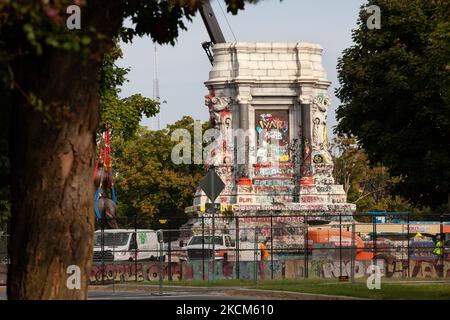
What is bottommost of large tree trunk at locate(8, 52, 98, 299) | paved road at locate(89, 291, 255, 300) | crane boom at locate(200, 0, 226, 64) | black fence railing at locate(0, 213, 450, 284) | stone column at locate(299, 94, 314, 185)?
paved road at locate(89, 291, 255, 300)

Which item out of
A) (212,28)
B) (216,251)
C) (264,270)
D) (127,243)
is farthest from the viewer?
(212,28)

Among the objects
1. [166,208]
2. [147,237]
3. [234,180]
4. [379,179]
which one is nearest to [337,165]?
[379,179]

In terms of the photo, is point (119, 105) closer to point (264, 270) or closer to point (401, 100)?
point (264, 270)

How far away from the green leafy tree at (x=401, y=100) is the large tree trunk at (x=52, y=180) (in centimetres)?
5006

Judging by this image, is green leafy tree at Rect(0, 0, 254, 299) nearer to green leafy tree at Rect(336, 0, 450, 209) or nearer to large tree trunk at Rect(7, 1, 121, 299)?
large tree trunk at Rect(7, 1, 121, 299)

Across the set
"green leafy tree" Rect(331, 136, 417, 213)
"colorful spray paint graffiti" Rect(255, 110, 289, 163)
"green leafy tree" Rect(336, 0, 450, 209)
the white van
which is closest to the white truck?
the white van

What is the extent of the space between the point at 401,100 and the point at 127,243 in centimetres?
1983

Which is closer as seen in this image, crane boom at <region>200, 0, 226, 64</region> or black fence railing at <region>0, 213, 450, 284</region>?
black fence railing at <region>0, 213, 450, 284</region>

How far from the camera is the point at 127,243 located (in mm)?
58188

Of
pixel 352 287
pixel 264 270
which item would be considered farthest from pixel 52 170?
pixel 264 270

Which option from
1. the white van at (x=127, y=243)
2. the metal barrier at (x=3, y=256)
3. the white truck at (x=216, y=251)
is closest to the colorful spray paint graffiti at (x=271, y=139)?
the white truck at (x=216, y=251)

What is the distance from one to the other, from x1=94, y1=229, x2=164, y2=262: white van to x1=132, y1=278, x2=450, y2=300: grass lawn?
7.72 metres

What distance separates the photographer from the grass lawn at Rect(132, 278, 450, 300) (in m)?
35.0

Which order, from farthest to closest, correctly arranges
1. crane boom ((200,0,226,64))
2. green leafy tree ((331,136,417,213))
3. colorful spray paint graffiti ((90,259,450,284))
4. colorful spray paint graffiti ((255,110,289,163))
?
green leafy tree ((331,136,417,213)) < crane boom ((200,0,226,64)) < colorful spray paint graffiti ((255,110,289,163)) < colorful spray paint graffiti ((90,259,450,284))
